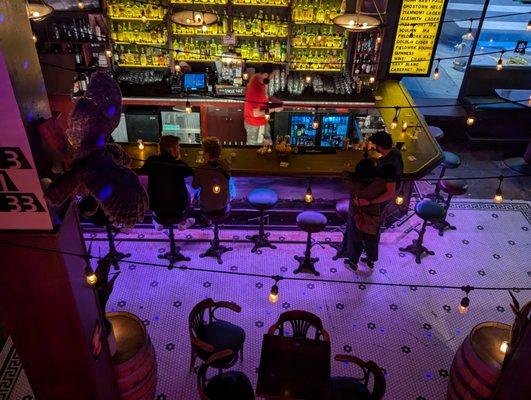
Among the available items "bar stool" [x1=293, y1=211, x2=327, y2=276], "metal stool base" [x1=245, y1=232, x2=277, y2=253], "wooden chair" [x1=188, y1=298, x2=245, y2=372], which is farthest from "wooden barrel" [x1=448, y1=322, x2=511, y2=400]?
"metal stool base" [x1=245, y1=232, x2=277, y2=253]

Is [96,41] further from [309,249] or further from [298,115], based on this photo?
[309,249]

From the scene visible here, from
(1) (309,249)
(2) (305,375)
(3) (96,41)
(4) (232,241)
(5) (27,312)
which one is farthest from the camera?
(3) (96,41)

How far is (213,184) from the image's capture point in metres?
6.00

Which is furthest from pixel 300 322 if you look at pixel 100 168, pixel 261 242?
pixel 100 168

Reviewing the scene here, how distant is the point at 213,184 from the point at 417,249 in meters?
3.05

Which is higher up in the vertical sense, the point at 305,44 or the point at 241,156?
the point at 305,44

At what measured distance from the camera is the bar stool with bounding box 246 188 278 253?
259 inches

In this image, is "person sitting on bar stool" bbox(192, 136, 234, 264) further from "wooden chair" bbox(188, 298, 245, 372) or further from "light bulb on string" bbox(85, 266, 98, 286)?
"light bulb on string" bbox(85, 266, 98, 286)

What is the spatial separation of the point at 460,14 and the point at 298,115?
35.0ft

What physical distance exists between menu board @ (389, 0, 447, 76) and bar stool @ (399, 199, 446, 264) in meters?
3.26

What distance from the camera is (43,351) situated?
3992 mm

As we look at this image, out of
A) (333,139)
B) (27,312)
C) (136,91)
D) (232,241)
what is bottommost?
(232,241)

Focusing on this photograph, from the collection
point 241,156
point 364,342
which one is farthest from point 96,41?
point 364,342

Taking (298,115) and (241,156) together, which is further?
(298,115)
